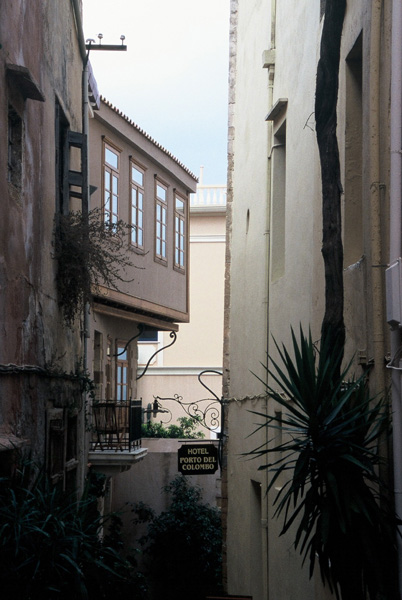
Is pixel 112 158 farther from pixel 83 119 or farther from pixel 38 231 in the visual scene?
pixel 38 231

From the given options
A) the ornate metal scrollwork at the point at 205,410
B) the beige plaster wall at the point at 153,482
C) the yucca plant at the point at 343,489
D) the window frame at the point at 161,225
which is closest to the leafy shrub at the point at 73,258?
the ornate metal scrollwork at the point at 205,410

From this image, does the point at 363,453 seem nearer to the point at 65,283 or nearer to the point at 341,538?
the point at 341,538

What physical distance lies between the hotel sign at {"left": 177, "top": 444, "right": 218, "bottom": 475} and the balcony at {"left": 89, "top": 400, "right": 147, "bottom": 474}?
4.24 ft

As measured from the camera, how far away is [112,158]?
1725 cm

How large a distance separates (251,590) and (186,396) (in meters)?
18.5

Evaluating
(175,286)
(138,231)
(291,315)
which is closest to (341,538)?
(291,315)

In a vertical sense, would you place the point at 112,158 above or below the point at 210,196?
below

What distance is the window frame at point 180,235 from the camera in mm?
20408

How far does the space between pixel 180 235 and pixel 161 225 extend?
4.53 feet

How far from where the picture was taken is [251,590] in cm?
1244

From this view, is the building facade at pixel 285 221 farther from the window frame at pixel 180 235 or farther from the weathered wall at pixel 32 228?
the window frame at pixel 180 235

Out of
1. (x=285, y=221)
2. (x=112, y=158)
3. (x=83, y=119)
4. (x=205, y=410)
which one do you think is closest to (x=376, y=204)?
(x=285, y=221)

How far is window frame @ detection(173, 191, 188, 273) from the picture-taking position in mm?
20408

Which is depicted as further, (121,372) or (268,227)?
(121,372)
